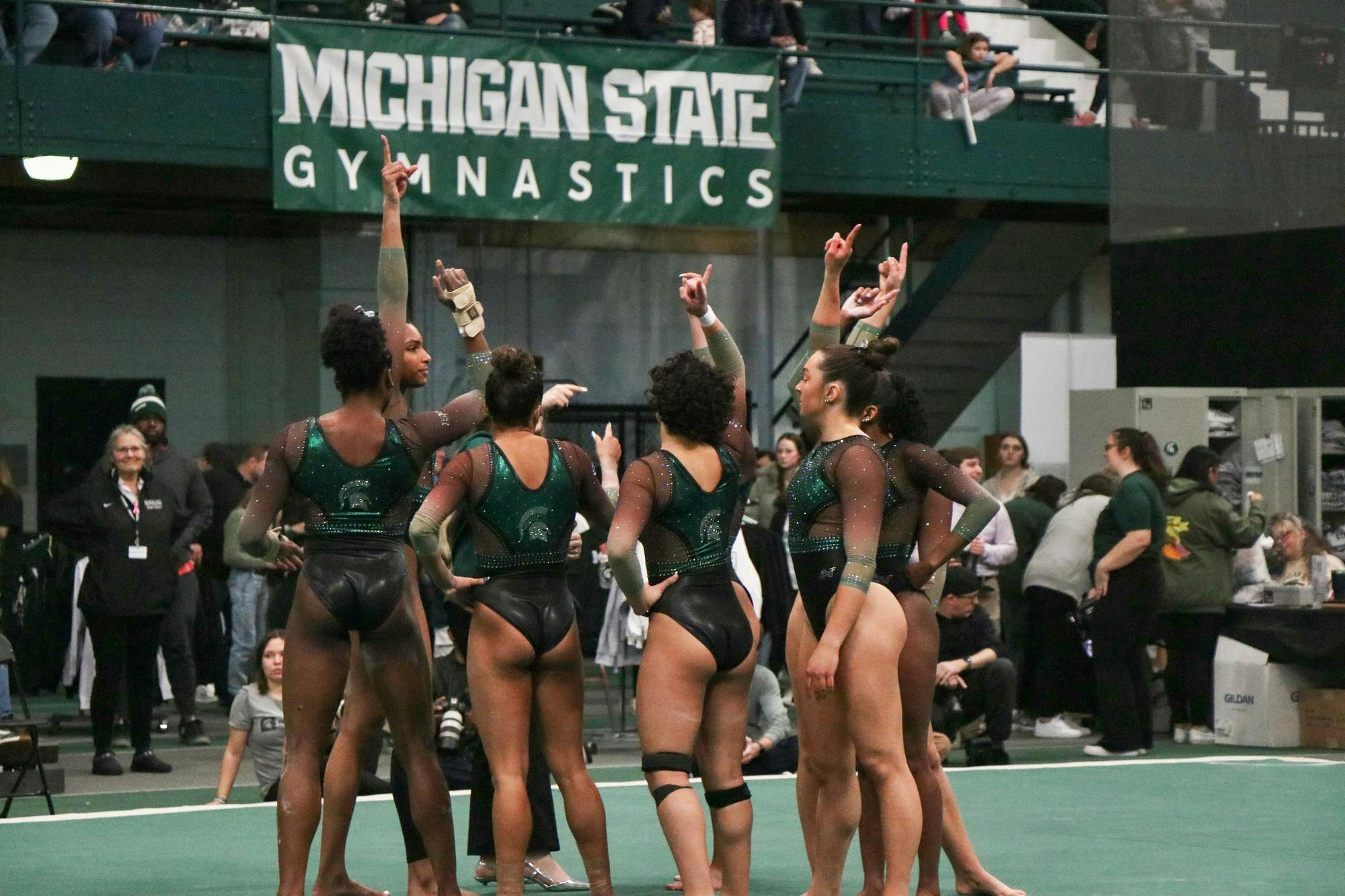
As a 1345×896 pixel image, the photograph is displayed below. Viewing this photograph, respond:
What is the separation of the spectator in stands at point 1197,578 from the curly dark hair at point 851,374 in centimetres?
636

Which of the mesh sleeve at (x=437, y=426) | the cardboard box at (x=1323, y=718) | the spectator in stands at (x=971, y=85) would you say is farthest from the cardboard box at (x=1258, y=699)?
the mesh sleeve at (x=437, y=426)

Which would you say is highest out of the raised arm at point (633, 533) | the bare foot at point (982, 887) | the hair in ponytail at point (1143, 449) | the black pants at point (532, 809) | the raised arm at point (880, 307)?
the raised arm at point (880, 307)

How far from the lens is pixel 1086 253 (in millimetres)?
19750

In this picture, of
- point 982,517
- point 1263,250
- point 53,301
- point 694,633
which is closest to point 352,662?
point 694,633

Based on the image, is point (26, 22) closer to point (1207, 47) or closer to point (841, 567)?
point (1207, 47)

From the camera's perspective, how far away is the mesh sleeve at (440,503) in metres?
5.99

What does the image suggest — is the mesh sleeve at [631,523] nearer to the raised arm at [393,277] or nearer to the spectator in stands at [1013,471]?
the raised arm at [393,277]

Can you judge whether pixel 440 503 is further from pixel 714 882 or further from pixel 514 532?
pixel 714 882

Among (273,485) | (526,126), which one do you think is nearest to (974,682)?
(273,485)

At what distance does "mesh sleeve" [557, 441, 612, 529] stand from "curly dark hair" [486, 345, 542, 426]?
16cm

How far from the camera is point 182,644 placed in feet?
38.4

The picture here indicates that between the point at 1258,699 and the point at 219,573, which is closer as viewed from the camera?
the point at 1258,699

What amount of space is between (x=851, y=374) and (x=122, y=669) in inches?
252

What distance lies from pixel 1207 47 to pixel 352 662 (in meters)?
9.60
